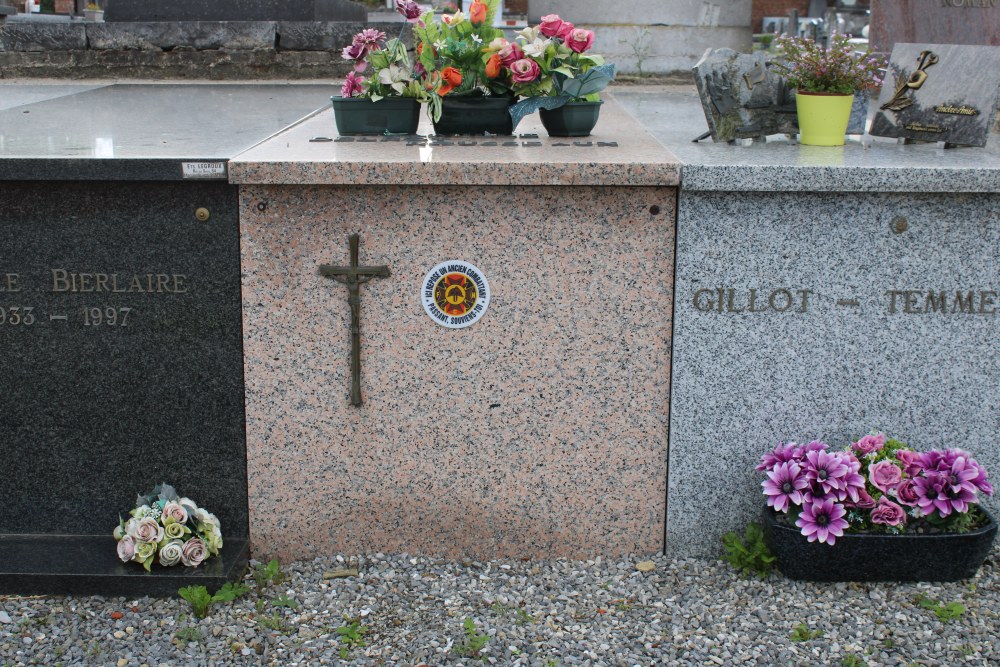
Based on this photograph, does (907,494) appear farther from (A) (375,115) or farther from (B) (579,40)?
(A) (375,115)

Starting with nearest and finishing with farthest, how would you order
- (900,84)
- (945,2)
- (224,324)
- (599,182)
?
(599,182) < (224,324) < (900,84) < (945,2)

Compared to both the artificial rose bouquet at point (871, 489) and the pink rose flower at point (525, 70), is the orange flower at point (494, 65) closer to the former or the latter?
the pink rose flower at point (525, 70)

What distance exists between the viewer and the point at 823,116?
155 inches

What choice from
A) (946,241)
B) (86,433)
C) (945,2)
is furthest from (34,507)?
(945,2)

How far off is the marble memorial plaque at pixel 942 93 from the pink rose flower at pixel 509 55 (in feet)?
4.71

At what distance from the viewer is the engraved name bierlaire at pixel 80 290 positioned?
3551 mm

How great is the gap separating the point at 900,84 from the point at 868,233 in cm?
91

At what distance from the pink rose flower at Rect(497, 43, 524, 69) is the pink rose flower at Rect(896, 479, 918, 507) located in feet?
6.53

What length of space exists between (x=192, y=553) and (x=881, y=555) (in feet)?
7.38

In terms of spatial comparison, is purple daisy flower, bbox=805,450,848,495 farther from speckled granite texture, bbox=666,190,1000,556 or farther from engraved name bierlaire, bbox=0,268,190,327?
engraved name bierlaire, bbox=0,268,190,327

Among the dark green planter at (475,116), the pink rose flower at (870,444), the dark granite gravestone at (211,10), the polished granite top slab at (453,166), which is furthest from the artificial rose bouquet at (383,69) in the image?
the dark granite gravestone at (211,10)

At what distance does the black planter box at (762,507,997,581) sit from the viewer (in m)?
3.45

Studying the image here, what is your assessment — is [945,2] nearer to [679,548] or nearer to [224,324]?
[679,548]

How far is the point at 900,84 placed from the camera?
4.08 metres
